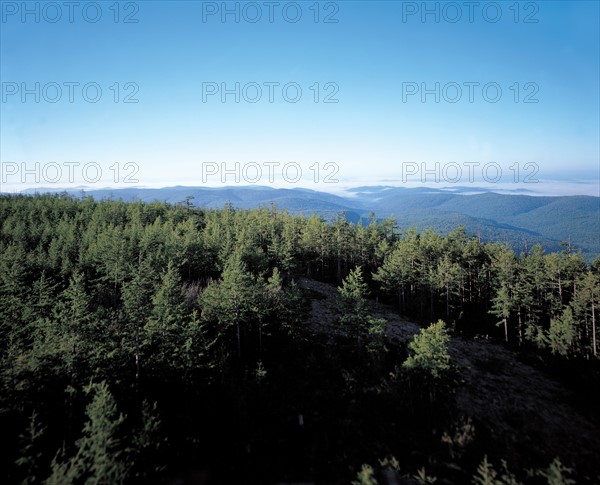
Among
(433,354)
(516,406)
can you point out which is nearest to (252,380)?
(433,354)

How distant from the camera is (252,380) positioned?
92.0 ft

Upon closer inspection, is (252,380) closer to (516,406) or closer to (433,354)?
(433,354)

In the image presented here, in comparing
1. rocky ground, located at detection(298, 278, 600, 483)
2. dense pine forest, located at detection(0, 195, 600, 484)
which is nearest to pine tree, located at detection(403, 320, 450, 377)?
dense pine forest, located at detection(0, 195, 600, 484)

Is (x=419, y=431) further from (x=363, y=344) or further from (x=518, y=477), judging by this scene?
(x=363, y=344)

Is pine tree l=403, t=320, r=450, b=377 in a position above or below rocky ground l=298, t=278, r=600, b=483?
above

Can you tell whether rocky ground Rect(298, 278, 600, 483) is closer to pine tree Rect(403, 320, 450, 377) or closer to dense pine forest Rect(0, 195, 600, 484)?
dense pine forest Rect(0, 195, 600, 484)

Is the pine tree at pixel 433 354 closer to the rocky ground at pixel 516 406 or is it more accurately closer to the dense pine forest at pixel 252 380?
the dense pine forest at pixel 252 380

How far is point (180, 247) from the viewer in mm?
47312

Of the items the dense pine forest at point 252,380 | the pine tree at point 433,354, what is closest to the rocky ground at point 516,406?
the dense pine forest at point 252,380

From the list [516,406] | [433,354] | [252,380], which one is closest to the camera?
[433,354]

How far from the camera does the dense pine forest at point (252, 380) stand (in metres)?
17.4

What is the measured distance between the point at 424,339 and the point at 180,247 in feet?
112

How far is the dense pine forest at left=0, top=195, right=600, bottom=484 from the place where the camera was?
57.2ft

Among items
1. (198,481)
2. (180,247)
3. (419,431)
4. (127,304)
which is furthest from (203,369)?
(180,247)
